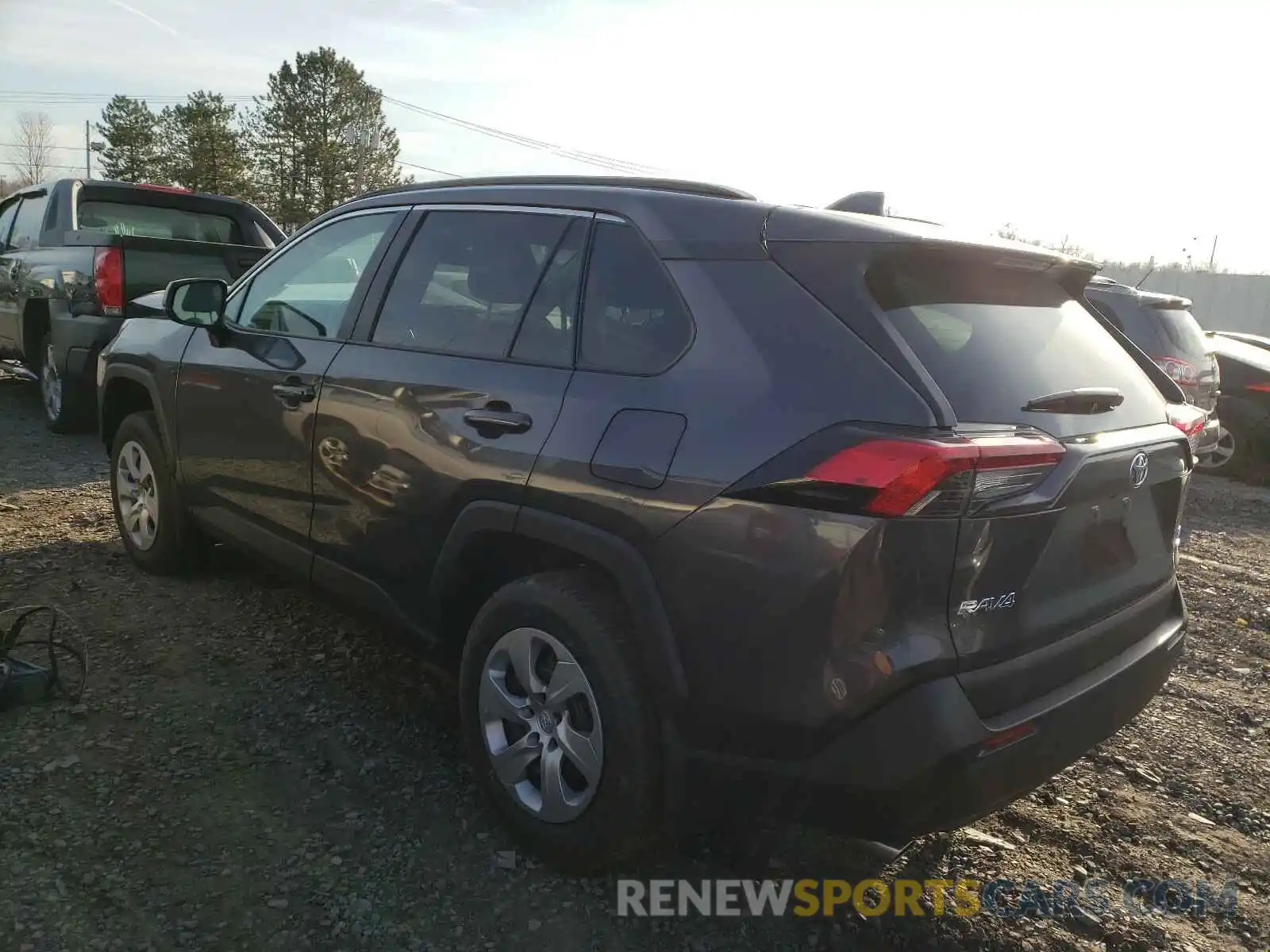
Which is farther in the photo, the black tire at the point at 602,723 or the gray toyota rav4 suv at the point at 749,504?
the black tire at the point at 602,723

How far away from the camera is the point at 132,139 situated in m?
44.0

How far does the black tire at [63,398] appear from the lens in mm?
7242

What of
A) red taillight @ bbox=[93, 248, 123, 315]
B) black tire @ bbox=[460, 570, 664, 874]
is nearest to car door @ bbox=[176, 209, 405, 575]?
black tire @ bbox=[460, 570, 664, 874]

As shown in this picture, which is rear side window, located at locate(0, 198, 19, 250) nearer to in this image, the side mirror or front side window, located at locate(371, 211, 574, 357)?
the side mirror

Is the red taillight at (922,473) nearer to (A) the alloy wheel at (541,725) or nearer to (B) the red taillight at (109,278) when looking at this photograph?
(A) the alloy wheel at (541,725)

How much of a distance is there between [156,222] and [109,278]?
1328 millimetres

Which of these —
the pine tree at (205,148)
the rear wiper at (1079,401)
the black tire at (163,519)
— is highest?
the pine tree at (205,148)

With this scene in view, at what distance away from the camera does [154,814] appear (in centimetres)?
279

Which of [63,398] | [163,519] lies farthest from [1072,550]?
[63,398]

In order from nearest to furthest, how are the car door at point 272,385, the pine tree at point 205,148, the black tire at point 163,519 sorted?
the car door at point 272,385 → the black tire at point 163,519 → the pine tree at point 205,148

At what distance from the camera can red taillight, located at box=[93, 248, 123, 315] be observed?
Result: 681 centimetres

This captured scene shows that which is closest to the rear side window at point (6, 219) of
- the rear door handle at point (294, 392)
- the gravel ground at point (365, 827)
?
the gravel ground at point (365, 827)

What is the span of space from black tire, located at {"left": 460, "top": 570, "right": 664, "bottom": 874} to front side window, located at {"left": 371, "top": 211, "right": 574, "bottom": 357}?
684mm

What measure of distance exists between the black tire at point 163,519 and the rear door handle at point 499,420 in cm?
221
